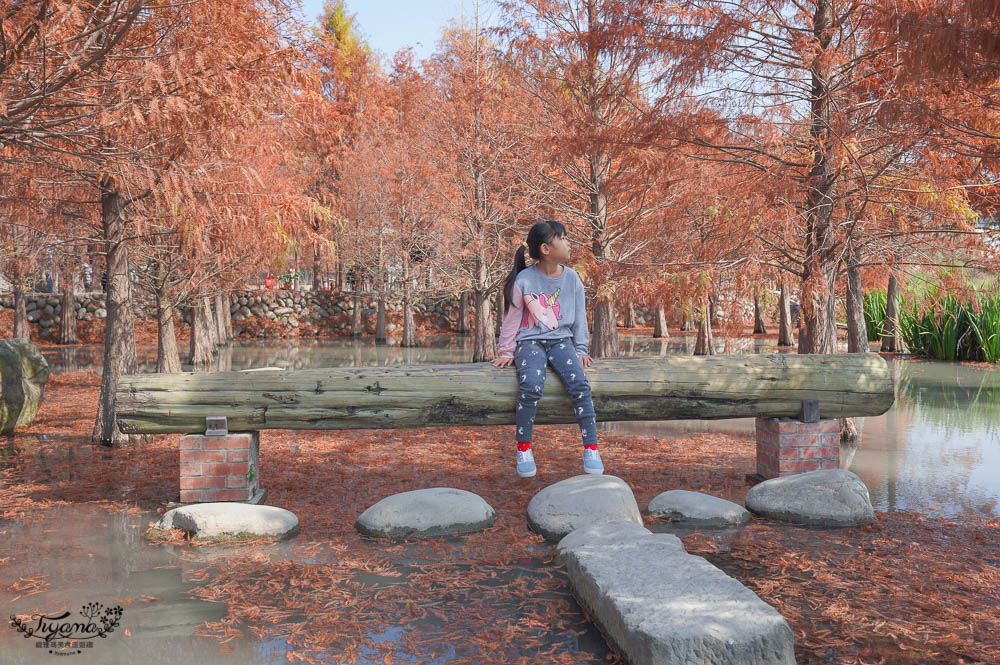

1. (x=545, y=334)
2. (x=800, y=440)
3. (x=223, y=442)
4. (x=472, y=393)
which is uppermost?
(x=545, y=334)

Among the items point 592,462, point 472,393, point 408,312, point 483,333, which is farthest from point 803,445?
point 408,312

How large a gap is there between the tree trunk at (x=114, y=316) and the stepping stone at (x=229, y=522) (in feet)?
13.0

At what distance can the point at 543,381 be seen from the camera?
17.9ft

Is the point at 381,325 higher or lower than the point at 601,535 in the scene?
higher

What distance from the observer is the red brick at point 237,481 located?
553 cm

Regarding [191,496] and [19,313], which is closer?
[191,496]

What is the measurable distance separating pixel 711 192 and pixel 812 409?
3225 millimetres

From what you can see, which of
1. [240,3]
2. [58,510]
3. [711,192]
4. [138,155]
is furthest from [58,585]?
[711,192]

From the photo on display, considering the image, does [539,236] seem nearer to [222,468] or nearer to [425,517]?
[425,517]

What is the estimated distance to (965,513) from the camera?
5402 mm

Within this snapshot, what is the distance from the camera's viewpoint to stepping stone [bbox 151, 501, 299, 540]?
4.86 metres

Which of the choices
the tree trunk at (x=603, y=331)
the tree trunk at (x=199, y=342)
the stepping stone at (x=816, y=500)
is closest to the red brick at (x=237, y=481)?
the stepping stone at (x=816, y=500)

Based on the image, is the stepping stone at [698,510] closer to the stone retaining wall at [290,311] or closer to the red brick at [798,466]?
the red brick at [798,466]

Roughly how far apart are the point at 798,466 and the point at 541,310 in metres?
2.62
